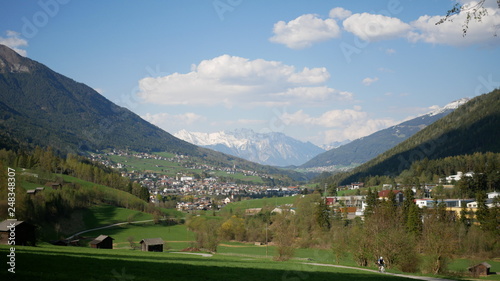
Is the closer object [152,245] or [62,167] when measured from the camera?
[152,245]

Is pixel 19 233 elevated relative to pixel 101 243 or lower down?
elevated

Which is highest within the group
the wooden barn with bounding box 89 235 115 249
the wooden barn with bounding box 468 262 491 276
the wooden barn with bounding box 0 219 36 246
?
the wooden barn with bounding box 0 219 36 246

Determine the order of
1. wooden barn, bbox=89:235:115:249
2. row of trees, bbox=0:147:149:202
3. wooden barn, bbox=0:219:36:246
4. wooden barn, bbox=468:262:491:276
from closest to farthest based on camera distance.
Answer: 1. wooden barn, bbox=0:219:36:246
2. wooden barn, bbox=468:262:491:276
3. wooden barn, bbox=89:235:115:249
4. row of trees, bbox=0:147:149:202

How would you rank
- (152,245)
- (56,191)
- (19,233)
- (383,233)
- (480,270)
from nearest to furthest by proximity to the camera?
(19,233) < (383,233) < (480,270) < (152,245) < (56,191)

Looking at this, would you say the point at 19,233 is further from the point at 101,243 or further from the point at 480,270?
the point at 480,270

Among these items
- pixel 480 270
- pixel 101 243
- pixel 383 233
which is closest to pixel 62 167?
pixel 101 243

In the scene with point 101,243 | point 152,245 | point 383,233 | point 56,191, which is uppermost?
point 56,191

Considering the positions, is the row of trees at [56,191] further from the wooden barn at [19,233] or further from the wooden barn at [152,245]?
the wooden barn at [152,245]

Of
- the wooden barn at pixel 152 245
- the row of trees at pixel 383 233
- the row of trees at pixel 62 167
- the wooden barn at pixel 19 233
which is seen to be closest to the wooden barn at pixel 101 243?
the wooden barn at pixel 152 245

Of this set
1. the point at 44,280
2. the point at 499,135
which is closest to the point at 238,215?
the point at 44,280

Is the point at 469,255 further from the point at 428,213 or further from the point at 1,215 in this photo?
the point at 1,215

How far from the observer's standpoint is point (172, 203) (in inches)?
6535

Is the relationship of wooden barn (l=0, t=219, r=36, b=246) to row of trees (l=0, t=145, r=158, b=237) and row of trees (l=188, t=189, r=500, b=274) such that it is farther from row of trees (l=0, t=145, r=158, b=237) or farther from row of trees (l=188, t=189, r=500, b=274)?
row of trees (l=188, t=189, r=500, b=274)

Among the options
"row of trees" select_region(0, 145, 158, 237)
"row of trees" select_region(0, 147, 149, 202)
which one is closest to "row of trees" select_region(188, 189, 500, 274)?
"row of trees" select_region(0, 145, 158, 237)
